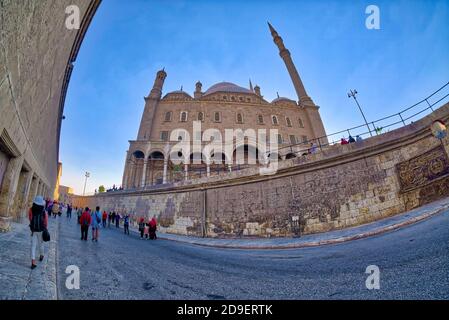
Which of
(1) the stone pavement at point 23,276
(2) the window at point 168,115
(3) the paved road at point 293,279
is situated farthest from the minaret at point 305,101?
(1) the stone pavement at point 23,276

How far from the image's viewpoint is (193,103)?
34.8m

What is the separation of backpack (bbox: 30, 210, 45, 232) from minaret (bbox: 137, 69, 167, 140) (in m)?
28.3

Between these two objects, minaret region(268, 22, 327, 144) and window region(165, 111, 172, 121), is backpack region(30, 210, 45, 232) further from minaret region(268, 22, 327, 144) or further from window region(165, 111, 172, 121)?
minaret region(268, 22, 327, 144)

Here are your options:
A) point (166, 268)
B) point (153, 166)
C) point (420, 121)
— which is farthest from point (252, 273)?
point (153, 166)

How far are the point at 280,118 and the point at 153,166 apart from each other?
2408cm

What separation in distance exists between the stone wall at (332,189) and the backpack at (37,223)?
9664mm

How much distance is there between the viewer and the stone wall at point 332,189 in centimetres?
802

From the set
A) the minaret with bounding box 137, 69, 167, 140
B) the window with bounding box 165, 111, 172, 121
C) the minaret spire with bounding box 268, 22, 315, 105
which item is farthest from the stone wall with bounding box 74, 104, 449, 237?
the minaret spire with bounding box 268, 22, 315, 105

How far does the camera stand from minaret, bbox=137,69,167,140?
1225 inches

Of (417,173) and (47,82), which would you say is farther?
(417,173)

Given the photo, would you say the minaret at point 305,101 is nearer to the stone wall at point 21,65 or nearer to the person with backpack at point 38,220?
the stone wall at point 21,65

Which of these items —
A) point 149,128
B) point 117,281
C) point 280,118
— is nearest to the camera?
point 117,281

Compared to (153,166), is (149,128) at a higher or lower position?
higher

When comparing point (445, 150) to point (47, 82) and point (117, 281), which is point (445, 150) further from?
point (47, 82)
